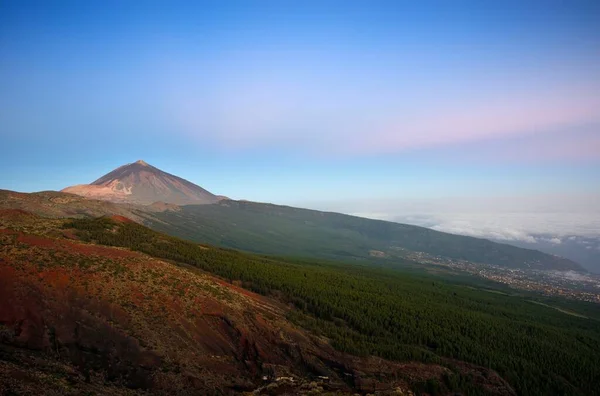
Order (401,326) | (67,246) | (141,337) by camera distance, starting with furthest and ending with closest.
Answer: (401,326) < (67,246) < (141,337)

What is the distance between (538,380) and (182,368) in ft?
215

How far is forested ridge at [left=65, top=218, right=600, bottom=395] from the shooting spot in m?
63.1

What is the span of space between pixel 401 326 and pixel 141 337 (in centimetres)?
5480

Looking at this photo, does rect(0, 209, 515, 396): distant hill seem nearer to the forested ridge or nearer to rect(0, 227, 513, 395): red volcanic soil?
rect(0, 227, 513, 395): red volcanic soil

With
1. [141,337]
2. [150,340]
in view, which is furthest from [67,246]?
[150,340]

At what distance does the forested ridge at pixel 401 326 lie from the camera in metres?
63.1

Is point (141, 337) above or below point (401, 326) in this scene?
above

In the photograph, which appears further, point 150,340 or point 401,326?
point 401,326

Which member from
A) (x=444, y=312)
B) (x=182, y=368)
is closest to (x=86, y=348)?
(x=182, y=368)

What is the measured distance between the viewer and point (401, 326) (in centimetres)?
7388

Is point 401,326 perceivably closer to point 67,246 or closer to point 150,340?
point 150,340

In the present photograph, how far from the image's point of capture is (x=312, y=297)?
78.2 m

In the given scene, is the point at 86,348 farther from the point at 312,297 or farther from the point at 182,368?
the point at 312,297

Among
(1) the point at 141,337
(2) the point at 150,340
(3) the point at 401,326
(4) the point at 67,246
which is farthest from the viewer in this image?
(3) the point at 401,326
